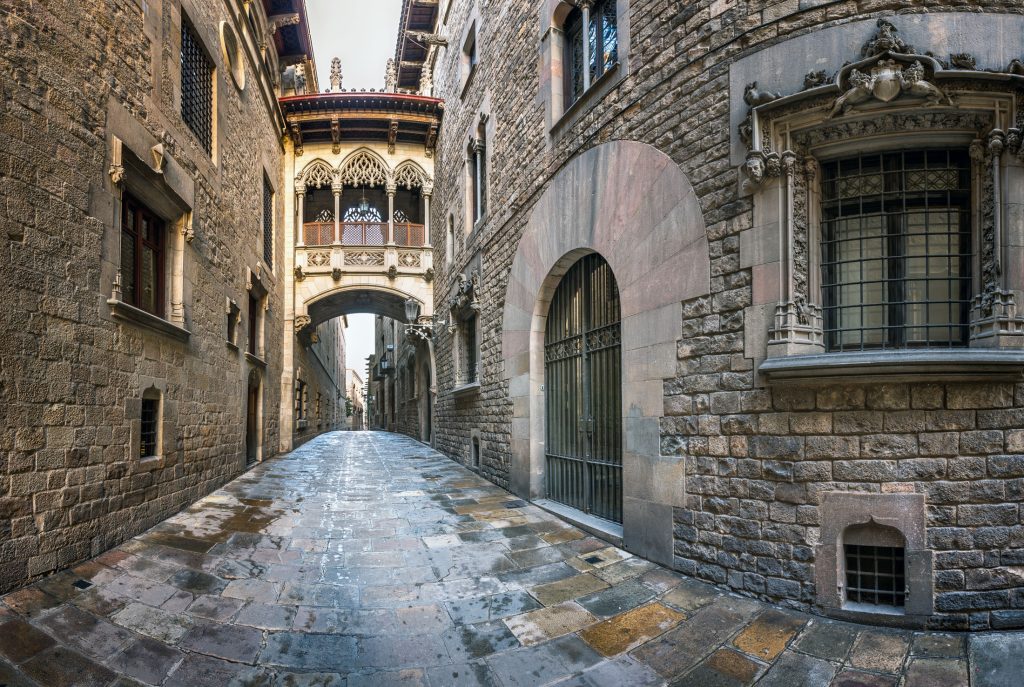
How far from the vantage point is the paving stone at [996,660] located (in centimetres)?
304

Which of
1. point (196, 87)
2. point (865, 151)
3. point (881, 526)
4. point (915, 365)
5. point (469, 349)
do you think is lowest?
point (881, 526)

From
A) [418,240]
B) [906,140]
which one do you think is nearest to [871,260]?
[906,140]

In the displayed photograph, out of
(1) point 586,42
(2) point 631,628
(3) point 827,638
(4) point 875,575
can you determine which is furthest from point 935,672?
(1) point 586,42

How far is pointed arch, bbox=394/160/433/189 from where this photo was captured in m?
17.4

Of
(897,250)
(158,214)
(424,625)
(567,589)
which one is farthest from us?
(158,214)

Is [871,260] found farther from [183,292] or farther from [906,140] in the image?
[183,292]

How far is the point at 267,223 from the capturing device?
569 inches

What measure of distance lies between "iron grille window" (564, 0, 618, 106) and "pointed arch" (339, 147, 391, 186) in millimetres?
11134

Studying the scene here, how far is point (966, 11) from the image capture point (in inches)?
148

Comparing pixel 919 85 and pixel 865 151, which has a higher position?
pixel 919 85

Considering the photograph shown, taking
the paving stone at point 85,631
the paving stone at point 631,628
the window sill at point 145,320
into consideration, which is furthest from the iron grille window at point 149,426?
the paving stone at point 631,628

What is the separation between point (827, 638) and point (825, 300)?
239 centimetres

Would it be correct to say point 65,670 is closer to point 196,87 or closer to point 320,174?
point 196,87

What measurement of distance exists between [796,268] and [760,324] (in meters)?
0.49
